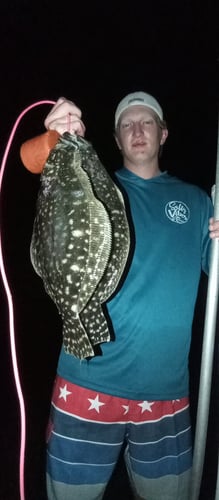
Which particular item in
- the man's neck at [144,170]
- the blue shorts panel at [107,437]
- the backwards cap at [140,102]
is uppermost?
the backwards cap at [140,102]

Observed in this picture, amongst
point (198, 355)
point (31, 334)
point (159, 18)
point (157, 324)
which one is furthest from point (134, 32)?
point (157, 324)

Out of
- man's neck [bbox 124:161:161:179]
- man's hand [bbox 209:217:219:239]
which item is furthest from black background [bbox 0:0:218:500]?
man's hand [bbox 209:217:219:239]

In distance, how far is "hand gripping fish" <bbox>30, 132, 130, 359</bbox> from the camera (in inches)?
49.2

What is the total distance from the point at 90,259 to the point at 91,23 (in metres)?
19.8

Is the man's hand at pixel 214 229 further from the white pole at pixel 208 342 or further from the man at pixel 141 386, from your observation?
the man at pixel 141 386

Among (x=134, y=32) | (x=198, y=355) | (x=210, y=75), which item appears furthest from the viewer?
(x=134, y=32)

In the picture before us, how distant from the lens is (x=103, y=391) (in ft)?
5.90

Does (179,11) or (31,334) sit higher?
(179,11)

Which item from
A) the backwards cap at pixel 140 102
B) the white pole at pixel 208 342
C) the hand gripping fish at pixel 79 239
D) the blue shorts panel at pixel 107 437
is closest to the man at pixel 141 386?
the blue shorts panel at pixel 107 437

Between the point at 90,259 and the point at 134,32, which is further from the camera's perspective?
the point at 134,32

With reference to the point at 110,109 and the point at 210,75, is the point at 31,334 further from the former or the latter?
the point at 210,75

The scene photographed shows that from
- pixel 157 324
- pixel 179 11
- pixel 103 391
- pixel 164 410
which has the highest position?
pixel 179 11

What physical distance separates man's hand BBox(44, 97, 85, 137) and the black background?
951 cm

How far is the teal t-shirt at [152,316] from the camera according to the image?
6.00 ft
